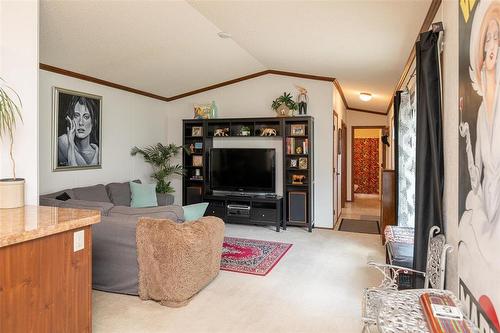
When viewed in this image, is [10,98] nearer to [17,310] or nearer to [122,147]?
[17,310]

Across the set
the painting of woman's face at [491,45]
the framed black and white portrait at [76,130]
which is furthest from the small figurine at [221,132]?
the painting of woman's face at [491,45]

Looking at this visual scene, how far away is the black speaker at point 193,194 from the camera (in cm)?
684

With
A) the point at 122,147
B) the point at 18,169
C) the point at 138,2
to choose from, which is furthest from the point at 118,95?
the point at 18,169

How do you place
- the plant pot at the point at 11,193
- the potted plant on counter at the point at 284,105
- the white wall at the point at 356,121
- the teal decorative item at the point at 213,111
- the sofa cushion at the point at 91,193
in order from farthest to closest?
the white wall at the point at 356,121 → the teal decorative item at the point at 213,111 → the potted plant on counter at the point at 284,105 → the sofa cushion at the point at 91,193 → the plant pot at the point at 11,193

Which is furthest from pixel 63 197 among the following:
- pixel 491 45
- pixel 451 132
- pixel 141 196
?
pixel 491 45

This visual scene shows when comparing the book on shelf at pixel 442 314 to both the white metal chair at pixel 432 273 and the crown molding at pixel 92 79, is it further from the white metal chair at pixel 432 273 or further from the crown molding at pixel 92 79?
the crown molding at pixel 92 79

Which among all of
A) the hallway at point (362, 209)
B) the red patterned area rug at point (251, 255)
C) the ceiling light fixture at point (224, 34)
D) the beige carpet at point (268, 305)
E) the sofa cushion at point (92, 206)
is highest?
the ceiling light fixture at point (224, 34)

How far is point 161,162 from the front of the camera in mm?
6730

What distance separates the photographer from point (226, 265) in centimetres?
416

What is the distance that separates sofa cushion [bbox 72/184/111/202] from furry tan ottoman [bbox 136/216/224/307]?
6.82 feet

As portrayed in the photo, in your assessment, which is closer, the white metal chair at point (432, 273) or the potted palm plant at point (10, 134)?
the white metal chair at point (432, 273)

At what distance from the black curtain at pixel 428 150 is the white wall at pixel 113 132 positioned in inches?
175

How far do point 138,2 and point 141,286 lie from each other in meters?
2.80

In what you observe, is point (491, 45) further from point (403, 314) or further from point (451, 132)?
point (403, 314)
